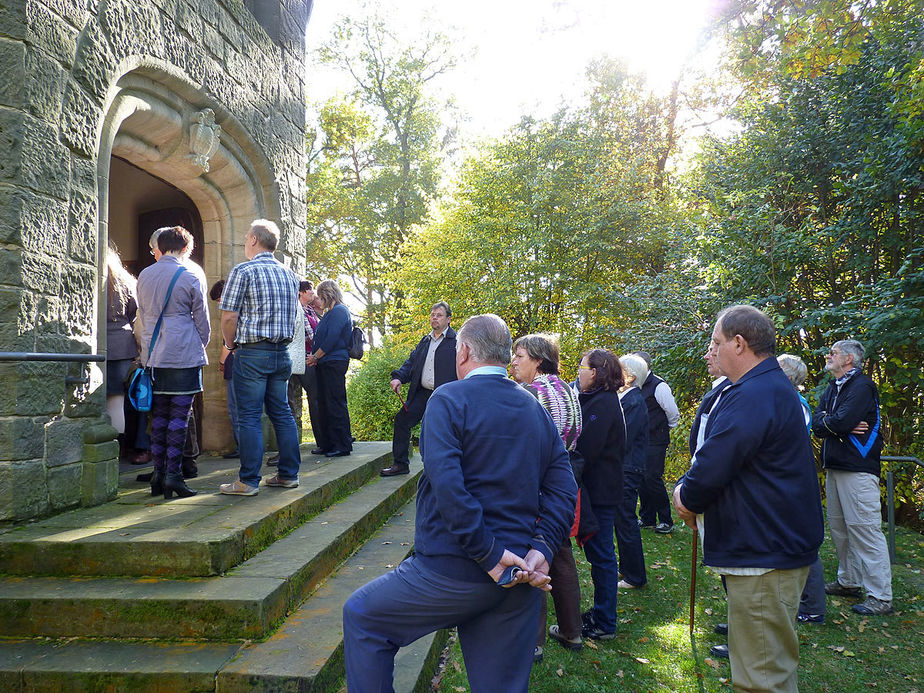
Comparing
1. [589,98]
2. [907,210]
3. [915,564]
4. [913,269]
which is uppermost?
[589,98]

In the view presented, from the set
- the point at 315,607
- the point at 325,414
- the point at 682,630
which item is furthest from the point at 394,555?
the point at 325,414

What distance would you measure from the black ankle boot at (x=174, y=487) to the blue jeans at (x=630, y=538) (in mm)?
3068

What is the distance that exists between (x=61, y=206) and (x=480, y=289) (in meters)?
13.4

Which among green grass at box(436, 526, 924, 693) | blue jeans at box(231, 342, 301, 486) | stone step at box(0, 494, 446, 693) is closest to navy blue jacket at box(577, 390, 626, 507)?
green grass at box(436, 526, 924, 693)

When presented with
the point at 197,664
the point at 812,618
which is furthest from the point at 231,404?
the point at 812,618

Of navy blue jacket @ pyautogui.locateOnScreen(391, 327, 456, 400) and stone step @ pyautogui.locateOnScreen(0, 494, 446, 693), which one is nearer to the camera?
stone step @ pyautogui.locateOnScreen(0, 494, 446, 693)

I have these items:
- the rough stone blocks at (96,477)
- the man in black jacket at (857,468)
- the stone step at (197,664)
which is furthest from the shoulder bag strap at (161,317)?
the man in black jacket at (857,468)

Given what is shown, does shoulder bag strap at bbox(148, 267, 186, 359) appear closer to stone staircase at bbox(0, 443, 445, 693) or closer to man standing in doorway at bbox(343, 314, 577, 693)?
stone staircase at bbox(0, 443, 445, 693)

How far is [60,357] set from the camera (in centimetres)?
373

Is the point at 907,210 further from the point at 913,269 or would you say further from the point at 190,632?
the point at 190,632

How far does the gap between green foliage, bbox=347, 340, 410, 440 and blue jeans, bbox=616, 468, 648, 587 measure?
7.00m

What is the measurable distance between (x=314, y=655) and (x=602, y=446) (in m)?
2.18

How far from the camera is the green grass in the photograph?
3.65 meters

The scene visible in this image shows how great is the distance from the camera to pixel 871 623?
15.3 ft
